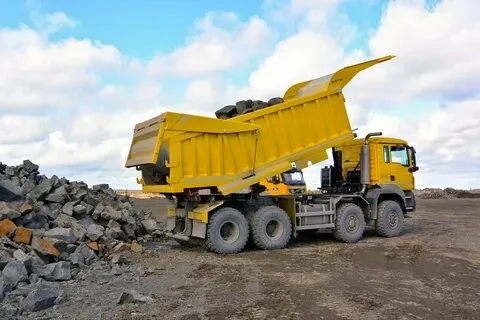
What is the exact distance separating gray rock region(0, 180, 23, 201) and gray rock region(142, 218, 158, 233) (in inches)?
154

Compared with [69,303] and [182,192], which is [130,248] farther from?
[69,303]

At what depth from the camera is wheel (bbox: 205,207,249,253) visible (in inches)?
461

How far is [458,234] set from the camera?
52.5 feet

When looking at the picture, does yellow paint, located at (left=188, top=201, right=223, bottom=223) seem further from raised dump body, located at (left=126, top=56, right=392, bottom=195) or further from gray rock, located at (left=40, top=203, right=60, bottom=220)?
gray rock, located at (left=40, top=203, right=60, bottom=220)

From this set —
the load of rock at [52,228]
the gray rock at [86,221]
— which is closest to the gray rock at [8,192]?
the load of rock at [52,228]

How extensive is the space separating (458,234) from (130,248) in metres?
10.4

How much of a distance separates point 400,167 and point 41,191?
33.6ft

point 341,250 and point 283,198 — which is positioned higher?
point 283,198

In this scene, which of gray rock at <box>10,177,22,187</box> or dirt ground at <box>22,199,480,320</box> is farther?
gray rock at <box>10,177,22,187</box>

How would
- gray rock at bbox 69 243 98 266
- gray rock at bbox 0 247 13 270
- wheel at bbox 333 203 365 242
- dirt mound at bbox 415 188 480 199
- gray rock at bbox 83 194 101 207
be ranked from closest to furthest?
gray rock at bbox 0 247 13 270
gray rock at bbox 69 243 98 266
wheel at bbox 333 203 365 242
gray rock at bbox 83 194 101 207
dirt mound at bbox 415 188 480 199

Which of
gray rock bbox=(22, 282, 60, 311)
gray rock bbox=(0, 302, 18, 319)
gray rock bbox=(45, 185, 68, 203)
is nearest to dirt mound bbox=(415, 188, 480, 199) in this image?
gray rock bbox=(45, 185, 68, 203)

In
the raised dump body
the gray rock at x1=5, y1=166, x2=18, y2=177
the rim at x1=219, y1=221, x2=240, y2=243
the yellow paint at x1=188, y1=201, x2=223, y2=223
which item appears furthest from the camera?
the gray rock at x1=5, y1=166, x2=18, y2=177

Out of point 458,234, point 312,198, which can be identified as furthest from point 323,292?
point 458,234

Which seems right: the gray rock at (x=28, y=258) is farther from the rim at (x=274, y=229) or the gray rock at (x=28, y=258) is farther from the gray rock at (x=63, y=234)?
the rim at (x=274, y=229)
